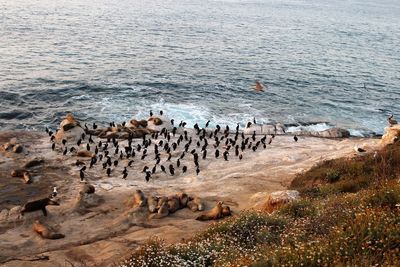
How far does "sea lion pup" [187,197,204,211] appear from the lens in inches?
790

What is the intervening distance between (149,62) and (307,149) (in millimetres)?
31847

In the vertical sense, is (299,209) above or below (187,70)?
below

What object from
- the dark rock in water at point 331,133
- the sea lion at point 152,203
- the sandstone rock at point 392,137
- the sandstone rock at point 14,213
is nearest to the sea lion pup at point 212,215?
the sea lion at point 152,203

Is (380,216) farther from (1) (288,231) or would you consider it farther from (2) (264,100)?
(2) (264,100)

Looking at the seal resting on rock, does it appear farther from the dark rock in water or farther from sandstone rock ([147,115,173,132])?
the dark rock in water

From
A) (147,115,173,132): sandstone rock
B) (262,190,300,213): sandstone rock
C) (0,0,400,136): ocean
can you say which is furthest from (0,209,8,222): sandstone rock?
(0,0,400,136): ocean

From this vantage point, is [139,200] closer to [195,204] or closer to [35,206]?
[195,204]

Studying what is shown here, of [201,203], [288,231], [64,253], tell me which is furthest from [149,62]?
[288,231]

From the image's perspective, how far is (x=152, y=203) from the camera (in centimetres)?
2012

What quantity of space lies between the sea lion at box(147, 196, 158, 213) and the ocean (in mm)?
17741

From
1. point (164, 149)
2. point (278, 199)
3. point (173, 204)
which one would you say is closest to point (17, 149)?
point (164, 149)

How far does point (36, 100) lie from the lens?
4116cm

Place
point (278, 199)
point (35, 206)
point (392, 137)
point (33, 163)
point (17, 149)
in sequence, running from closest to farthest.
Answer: point (278, 199) < point (35, 206) < point (33, 163) < point (17, 149) < point (392, 137)

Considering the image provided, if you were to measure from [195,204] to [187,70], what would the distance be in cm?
3698
